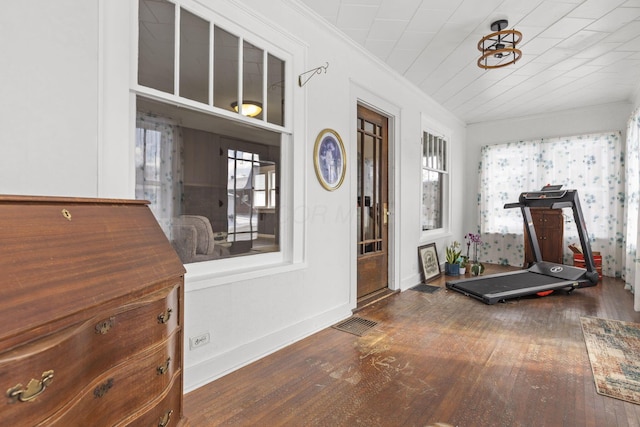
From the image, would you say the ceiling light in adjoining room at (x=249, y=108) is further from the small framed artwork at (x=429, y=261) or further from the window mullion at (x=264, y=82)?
the small framed artwork at (x=429, y=261)

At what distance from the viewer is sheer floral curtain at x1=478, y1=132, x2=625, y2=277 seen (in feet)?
16.3

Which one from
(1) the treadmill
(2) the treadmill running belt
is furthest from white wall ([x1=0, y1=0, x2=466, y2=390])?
(1) the treadmill

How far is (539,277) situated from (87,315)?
5.06 m

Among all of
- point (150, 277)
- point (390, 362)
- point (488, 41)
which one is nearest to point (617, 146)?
point (488, 41)

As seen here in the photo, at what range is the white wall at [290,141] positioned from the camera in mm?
1315

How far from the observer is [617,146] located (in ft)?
16.1

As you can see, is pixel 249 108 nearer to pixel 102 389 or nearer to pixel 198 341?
pixel 198 341

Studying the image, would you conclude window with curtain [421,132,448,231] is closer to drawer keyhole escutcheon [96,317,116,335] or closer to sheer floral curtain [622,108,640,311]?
sheer floral curtain [622,108,640,311]

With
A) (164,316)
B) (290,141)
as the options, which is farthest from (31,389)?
(290,141)

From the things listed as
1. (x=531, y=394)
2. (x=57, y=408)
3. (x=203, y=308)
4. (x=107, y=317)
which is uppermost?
(x=107, y=317)

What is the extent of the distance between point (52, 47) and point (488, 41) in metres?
3.48

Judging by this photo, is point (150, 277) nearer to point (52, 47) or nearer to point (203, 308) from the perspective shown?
point (203, 308)

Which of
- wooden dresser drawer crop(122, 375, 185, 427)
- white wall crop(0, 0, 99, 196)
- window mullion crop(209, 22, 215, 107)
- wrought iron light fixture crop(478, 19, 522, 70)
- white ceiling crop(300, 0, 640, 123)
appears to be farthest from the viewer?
wrought iron light fixture crop(478, 19, 522, 70)

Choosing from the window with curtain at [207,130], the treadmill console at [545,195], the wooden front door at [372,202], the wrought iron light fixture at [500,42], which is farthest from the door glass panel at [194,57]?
the treadmill console at [545,195]
